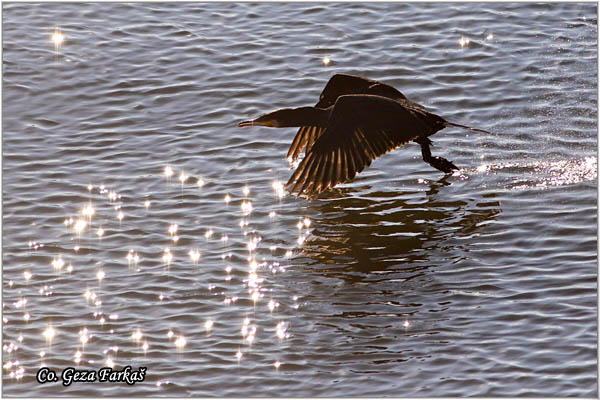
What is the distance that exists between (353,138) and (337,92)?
1.15 metres

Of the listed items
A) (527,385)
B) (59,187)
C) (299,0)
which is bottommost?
(527,385)

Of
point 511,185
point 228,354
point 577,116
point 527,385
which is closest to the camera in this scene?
point 527,385

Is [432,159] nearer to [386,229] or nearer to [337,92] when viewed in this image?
[386,229]

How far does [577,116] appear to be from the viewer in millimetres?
10492

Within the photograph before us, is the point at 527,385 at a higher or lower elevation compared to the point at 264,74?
lower

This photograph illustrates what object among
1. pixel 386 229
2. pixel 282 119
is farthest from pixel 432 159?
pixel 282 119

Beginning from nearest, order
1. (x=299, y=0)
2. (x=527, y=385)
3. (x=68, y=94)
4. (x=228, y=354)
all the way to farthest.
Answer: (x=527, y=385) < (x=228, y=354) < (x=68, y=94) < (x=299, y=0)

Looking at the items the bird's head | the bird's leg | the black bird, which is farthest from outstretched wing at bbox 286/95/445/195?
the bird's head

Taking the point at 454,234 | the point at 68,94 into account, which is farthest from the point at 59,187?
the point at 454,234

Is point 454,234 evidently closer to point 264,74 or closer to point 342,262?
point 342,262

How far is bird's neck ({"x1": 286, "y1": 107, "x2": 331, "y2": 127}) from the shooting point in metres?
9.39

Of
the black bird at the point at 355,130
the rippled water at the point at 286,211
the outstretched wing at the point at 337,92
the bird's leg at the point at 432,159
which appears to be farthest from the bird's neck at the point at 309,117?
the bird's leg at the point at 432,159

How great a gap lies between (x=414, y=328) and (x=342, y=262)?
128cm

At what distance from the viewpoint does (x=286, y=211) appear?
30.3 feet
